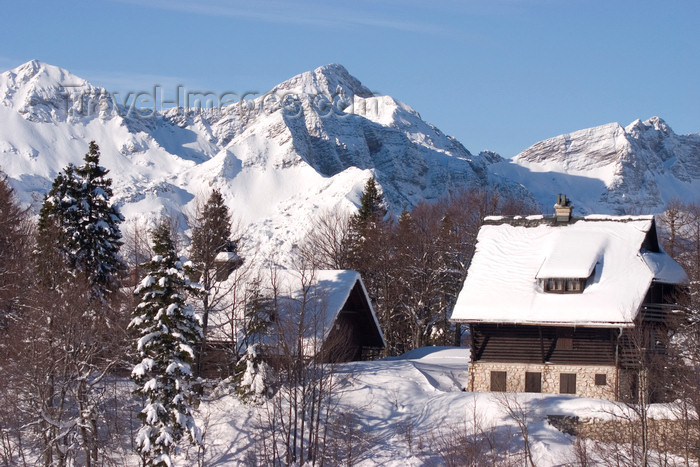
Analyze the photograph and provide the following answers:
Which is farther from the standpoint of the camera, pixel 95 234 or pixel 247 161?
pixel 247 161

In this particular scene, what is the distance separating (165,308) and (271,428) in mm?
5363

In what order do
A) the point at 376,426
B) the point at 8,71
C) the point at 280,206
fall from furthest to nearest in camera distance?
1. the point at 8,71
2. the point at 280,206
3. the point at 376,426

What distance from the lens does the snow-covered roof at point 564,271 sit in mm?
33469

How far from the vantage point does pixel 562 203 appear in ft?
130

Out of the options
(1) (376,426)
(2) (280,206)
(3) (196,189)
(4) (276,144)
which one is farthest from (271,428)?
(4) (276,144)

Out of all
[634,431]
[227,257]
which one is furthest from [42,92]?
[634,431]

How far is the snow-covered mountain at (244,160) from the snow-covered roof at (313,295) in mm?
52849

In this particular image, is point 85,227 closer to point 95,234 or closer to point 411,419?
point 95,234

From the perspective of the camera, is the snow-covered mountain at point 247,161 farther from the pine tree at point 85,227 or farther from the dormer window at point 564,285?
the dormer window at point 564,285

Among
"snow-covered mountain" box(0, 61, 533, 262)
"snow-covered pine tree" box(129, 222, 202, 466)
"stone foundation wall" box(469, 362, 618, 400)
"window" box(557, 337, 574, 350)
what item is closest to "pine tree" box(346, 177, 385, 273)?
"stone foundation wall" box(469, 362, 618, 400)

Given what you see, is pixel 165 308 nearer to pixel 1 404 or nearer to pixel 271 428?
pixel 271 428

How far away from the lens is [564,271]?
34594mm

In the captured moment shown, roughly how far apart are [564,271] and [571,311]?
1.84m

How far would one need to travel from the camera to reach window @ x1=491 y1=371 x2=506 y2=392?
34.4 metres
